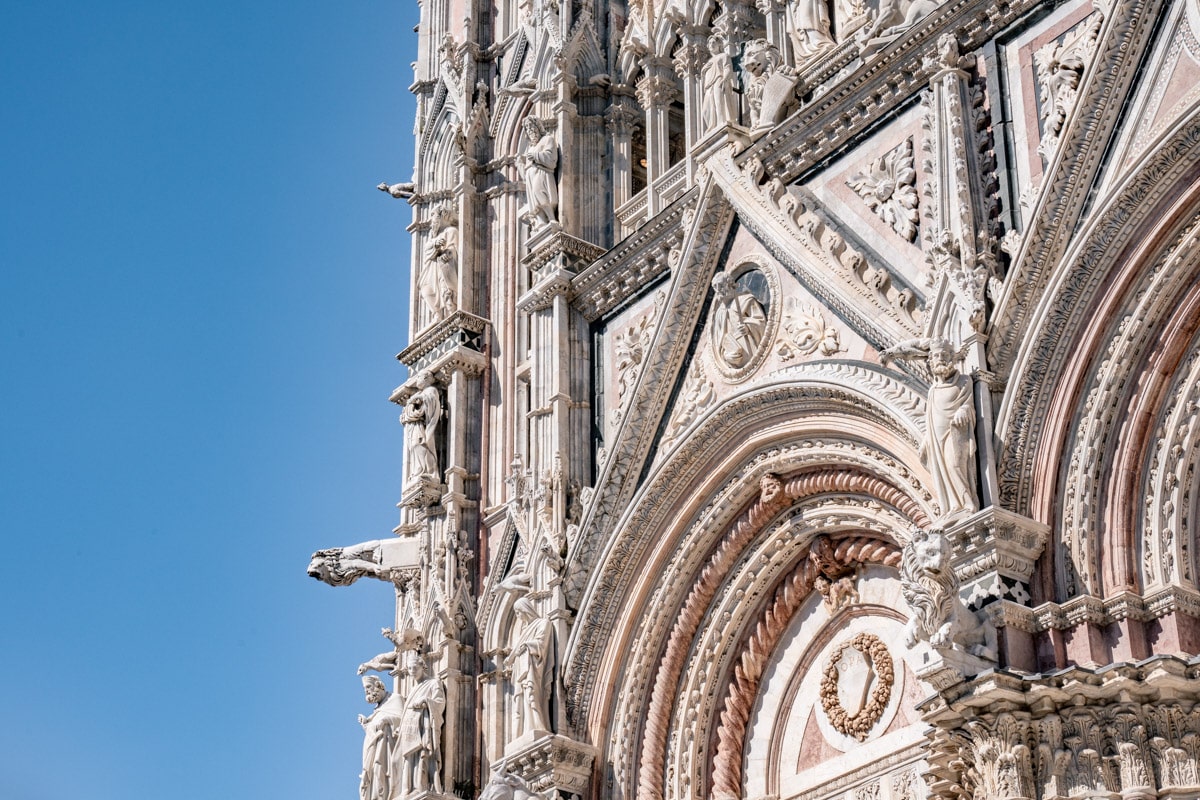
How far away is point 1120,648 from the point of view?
13930mm

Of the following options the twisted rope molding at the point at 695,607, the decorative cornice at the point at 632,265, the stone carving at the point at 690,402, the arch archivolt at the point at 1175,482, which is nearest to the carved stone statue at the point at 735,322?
the stone carving at the point at 690,402

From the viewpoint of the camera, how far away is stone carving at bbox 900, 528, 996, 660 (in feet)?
46.4

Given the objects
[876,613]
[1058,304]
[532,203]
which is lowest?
[876,613]

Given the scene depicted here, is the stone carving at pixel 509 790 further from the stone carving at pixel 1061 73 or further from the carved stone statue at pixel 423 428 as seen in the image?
the stone carving at pixel 1061 73

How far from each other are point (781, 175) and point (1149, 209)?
4882 mm

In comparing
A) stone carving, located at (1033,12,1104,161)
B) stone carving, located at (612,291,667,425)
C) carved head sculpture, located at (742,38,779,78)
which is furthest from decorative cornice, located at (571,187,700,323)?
stone carving, located at (1033,12,1104,161)

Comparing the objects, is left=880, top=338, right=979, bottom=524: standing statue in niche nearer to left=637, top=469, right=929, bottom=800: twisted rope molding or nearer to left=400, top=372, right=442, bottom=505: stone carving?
left=637, top=469, right=929, bottom=800: twisted rope molding

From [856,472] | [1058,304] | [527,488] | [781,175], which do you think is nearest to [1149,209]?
[1058,304]

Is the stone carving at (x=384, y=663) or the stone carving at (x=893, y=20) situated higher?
the stone carving at (x=893, y=20)

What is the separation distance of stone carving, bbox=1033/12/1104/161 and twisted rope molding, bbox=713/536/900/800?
4.11m

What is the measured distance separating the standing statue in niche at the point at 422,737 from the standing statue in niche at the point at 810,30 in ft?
23.5

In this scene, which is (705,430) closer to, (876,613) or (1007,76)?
(876,613)

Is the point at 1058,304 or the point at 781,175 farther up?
the point at 781,175

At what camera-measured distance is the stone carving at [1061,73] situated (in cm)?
1577
